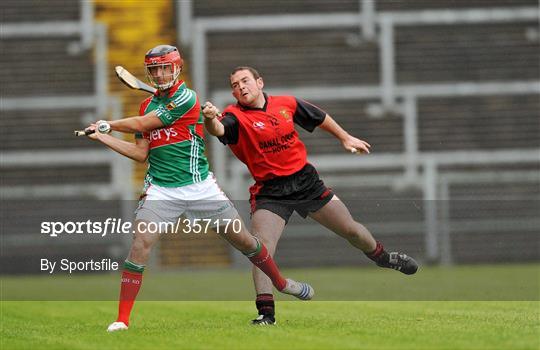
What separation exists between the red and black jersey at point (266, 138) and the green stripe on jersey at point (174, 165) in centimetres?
57

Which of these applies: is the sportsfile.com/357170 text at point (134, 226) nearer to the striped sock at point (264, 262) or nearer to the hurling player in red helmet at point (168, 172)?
the hurling player in red helmet at point (168, 172)

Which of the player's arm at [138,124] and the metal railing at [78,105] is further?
the metal railing at [78,105]

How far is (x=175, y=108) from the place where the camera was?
9016 mm

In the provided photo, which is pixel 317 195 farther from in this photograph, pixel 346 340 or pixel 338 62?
pixel 338 62

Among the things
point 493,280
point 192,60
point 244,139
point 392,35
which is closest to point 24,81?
point 192,60

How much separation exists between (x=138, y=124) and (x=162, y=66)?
444 mm

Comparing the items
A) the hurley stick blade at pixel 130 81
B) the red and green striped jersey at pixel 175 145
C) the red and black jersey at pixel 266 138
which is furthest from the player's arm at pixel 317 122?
the hurley stick blade at pixel 130 81

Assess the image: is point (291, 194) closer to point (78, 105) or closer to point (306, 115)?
point (306, 115)

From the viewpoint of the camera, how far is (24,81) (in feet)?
76.7

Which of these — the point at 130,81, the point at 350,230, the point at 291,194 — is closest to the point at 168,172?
the point at 130,81

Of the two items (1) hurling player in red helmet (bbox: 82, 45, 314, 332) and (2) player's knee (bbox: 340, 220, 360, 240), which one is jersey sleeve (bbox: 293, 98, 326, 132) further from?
(1) hurling player in red helmet (bbox: 82, 45, 314, 332)

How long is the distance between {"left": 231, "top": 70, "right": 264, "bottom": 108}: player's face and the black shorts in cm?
Answer: 66

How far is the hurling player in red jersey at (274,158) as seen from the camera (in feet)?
31.7

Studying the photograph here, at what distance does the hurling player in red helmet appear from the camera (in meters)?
8.85
